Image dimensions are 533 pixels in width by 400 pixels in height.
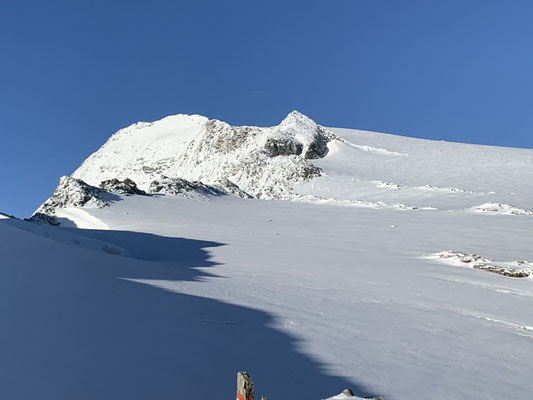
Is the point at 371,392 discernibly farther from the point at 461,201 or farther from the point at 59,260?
the point at 461,201

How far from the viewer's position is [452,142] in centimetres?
7600

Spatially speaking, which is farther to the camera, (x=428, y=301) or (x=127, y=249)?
(x=127, y=249)

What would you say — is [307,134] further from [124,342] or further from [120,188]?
[124,342]

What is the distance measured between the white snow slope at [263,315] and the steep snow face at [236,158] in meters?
27.8

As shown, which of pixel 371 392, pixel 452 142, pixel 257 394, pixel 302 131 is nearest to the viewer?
pixel 257 394

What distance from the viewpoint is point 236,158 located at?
2657 inches

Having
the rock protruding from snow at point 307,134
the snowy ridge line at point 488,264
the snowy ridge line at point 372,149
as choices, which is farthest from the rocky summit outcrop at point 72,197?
the snowy ridge line at point 372,149

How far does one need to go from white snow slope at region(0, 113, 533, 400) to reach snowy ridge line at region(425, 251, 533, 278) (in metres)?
0.28

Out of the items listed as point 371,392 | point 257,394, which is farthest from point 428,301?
point 257,394

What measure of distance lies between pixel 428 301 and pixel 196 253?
9477mm

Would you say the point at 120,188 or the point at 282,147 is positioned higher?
the point at 282,147

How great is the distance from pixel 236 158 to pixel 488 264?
5095 cm

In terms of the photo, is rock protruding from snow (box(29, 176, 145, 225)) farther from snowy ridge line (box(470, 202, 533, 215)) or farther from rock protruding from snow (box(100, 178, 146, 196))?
snowy ridge line (box(470, 202, 533, 215))

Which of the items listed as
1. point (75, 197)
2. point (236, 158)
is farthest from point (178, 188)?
point (236, 158)
